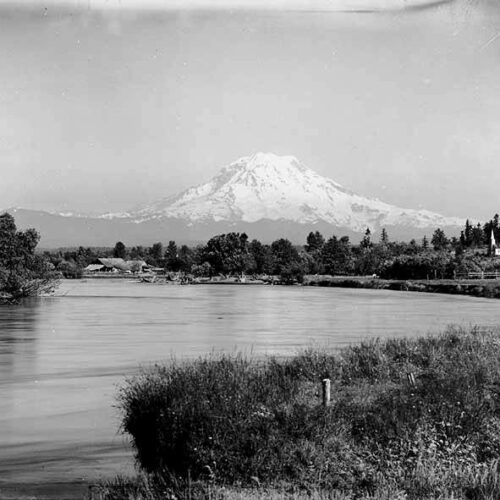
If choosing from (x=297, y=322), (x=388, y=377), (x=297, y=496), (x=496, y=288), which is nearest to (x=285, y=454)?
(x=297, y=496)

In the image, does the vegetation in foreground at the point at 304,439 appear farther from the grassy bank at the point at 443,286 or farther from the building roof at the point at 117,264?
the building roof at the point at 117,264

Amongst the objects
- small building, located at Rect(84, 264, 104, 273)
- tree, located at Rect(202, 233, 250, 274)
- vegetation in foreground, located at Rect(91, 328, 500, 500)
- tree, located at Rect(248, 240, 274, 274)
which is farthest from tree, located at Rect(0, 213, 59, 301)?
small building, located at Rect(84, 264, 104, 273)

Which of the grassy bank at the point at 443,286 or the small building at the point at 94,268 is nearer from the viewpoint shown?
the grassy bank at the point at 443,286

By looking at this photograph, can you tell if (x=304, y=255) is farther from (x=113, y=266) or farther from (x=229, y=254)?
(x=113, y=266)

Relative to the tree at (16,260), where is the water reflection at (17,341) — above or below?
below

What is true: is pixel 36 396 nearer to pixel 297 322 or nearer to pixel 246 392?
pixel 246 392

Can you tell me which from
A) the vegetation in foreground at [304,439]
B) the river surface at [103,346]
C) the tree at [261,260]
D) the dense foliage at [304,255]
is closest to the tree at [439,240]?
→ the dense foliage at [304,255]

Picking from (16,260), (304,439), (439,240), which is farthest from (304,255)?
(304,439)
